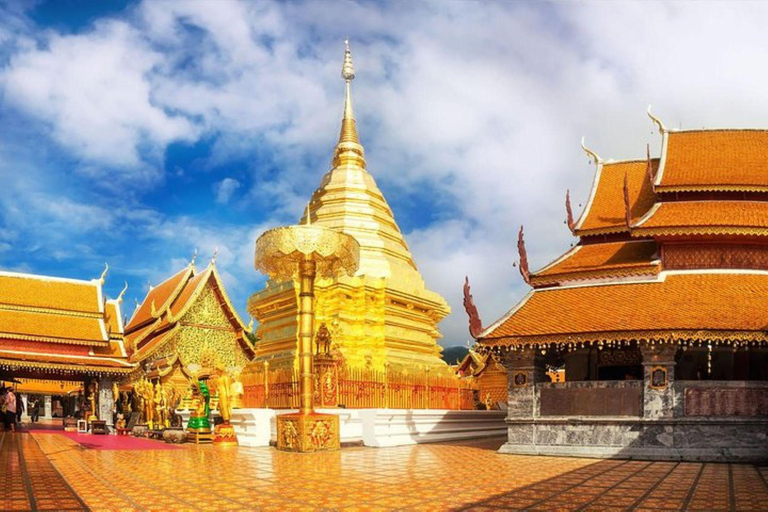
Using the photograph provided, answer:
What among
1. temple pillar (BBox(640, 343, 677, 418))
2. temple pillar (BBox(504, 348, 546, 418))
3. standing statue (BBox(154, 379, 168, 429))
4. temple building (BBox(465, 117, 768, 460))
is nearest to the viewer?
temple building (BBox(465, 117, 768, 460))

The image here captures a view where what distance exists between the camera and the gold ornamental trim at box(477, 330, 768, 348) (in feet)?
38.6

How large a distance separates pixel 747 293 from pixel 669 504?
737 centimetres

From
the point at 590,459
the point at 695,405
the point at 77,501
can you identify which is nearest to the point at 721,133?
the point at 695,405

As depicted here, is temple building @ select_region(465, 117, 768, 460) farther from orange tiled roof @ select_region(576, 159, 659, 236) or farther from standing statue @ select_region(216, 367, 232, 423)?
standing statue @ select_region(216, 367, 232, 423)

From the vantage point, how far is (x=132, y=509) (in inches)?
249

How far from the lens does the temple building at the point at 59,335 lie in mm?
24883

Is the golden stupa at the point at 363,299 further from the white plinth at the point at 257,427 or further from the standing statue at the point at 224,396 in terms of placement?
the white plinth at the point at 257,427

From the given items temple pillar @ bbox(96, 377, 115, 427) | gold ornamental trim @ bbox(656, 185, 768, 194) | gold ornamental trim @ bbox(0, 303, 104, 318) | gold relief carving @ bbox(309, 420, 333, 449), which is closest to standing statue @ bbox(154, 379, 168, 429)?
temple pillar @ bbox(96, 377, 115, 427)

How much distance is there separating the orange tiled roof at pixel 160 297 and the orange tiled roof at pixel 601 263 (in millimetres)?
22371

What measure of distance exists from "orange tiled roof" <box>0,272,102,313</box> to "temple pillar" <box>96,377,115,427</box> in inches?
122

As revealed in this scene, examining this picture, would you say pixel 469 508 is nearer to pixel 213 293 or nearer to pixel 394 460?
pixel 394 460

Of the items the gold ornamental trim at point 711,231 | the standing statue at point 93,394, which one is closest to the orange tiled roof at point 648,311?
the gold ornamental trim at point 711,231

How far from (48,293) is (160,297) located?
8066mm

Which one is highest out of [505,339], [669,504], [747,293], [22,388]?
[747,293]
